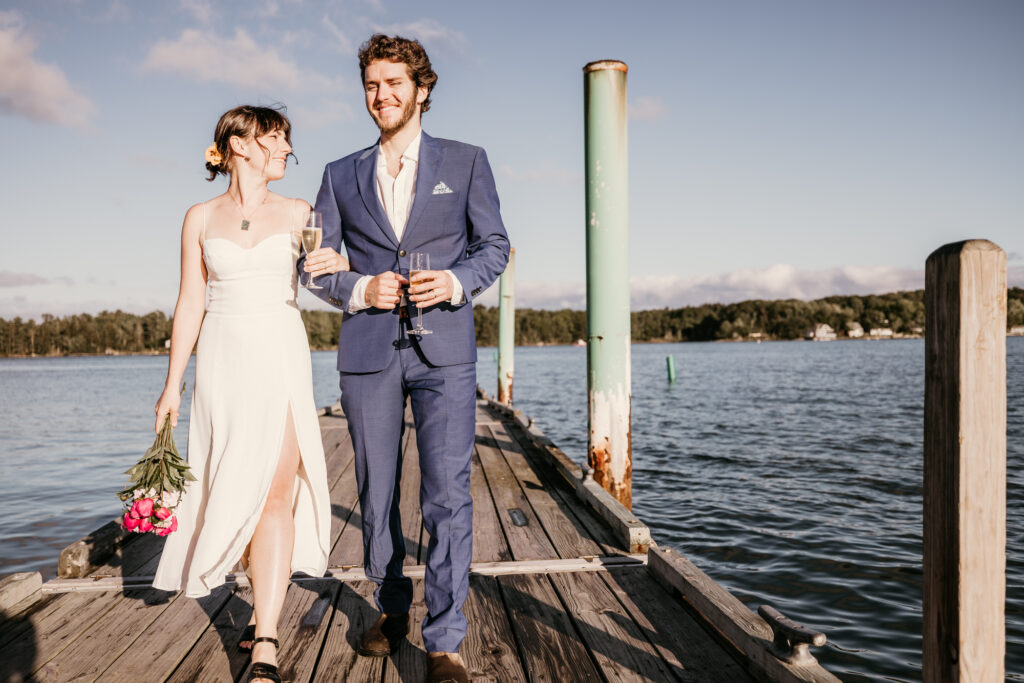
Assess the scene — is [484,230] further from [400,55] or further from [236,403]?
[236,403]

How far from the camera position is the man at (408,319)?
2488 mm

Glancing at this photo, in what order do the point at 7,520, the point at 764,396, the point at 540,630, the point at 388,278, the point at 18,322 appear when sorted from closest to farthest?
the point at 388,278, the point at 540,630, the point at 7,520, the point at 764,396, the point at 18,322

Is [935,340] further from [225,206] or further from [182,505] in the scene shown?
[182,505]

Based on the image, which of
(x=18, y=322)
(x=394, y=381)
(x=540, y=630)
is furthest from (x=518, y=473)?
(x=18, y=322)

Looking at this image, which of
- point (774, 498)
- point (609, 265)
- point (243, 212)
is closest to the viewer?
point (243, 212)

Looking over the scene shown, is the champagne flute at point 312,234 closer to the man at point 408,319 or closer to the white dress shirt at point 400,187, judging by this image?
the man at point 408,319

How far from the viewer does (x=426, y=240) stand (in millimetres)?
2564

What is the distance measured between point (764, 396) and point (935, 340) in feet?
83.1

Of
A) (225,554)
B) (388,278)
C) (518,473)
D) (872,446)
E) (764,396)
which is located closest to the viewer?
(388,278)

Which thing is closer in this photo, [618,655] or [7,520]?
[618,655]

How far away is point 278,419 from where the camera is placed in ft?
8.44

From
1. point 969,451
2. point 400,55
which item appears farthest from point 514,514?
point 969,451

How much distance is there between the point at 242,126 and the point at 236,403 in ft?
3.62

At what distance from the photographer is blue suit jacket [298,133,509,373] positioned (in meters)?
2.53
